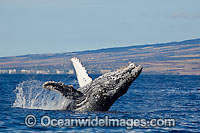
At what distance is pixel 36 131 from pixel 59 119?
169 centimetres

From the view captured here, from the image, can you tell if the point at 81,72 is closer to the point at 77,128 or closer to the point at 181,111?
the point at 77,128

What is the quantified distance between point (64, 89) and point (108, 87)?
4.86ft

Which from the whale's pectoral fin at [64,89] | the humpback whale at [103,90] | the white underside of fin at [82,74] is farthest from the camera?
the white underside of fin at [82,74]

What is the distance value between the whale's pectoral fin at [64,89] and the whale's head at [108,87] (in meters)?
0.41

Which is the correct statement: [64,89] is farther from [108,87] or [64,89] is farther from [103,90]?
[108,87]

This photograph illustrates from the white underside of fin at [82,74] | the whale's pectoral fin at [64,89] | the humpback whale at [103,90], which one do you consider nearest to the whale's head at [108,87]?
the humpback whale at [103,90]

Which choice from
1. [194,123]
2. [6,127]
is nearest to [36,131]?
[6,127]

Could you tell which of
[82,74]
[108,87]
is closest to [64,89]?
[82,74]

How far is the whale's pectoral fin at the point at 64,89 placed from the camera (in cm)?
1463

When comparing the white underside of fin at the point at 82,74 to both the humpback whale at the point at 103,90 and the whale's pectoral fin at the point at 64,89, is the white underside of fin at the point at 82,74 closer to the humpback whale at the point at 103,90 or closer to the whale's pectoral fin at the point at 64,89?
the humpback whale at the point at 103,90

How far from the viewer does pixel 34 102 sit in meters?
18.6

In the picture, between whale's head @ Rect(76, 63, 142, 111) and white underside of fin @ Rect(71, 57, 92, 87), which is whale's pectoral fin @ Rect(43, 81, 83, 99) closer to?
whale's head @ Rect(76, 63, 142, 111)

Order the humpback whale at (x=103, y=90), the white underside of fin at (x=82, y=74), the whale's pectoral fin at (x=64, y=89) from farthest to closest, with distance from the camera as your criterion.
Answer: the white underside of fin at (x=82, y=74) → the humpback whale at (x=103, y=90) → the whale's pectoral fin at (x=64, y=89)

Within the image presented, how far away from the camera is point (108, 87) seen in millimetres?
15695
